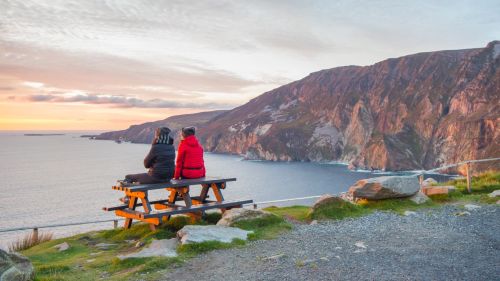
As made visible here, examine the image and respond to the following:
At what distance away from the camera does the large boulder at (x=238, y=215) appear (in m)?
11.4

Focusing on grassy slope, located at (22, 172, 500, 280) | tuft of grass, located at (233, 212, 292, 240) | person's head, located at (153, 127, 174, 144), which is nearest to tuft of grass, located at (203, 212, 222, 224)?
grassy slope, located at (22, 172, 500, 280)

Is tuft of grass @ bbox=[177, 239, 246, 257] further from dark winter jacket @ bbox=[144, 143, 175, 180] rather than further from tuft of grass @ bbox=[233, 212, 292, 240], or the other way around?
dark winter jacket @ bbox=[144, 143, 175, 180]

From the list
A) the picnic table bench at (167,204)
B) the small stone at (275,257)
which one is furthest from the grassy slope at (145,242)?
the small stone at (275,257)

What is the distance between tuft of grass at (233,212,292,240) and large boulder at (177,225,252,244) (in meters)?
0.42

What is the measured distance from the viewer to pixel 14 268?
6.99 meters

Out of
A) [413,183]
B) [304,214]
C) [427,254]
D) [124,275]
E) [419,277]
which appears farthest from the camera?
[413,183]

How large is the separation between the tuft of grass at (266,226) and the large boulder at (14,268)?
4.96 meters

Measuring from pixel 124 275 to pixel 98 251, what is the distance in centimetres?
318

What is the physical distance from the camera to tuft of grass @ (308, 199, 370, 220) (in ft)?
42.5

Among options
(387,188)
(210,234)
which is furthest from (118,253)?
(387,188)

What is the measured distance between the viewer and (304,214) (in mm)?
13500

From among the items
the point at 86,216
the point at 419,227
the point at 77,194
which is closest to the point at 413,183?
the point at 419,227

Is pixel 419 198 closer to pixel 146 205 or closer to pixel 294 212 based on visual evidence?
pixel 294 212

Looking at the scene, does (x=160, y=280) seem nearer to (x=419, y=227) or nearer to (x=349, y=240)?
(x=349, y=240)
